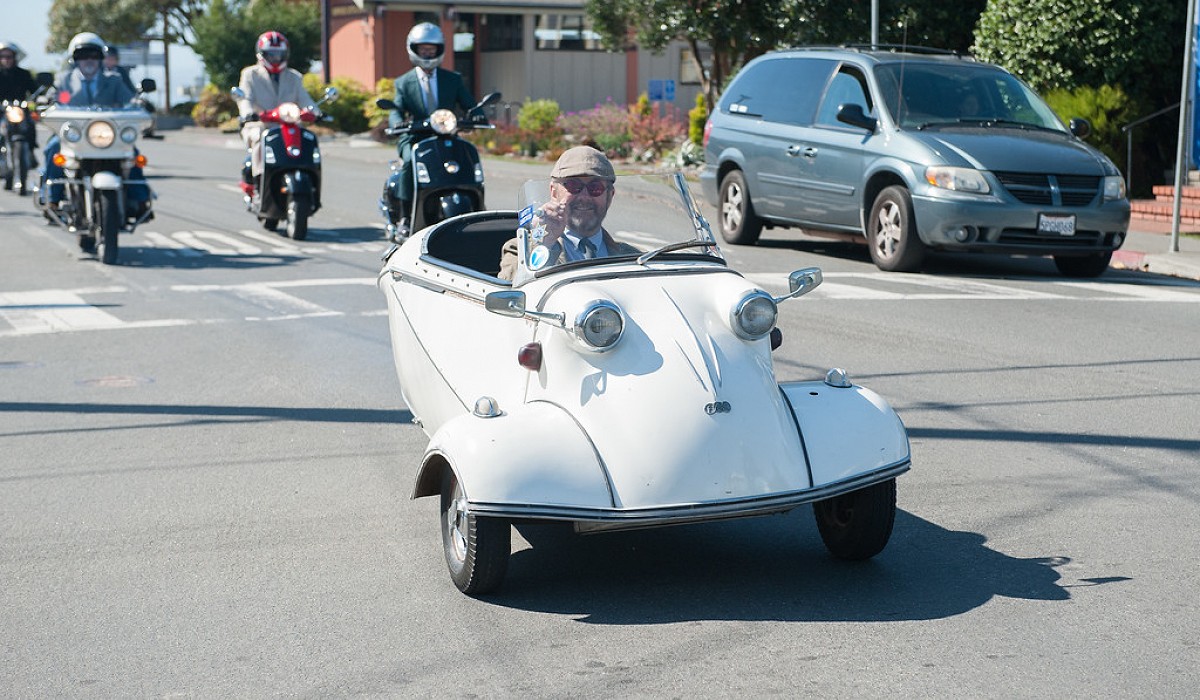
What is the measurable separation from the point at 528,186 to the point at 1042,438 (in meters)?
2.98

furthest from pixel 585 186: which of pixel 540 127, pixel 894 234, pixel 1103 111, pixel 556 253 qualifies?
pixel 540 127

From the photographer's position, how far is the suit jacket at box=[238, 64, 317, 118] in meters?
17.0

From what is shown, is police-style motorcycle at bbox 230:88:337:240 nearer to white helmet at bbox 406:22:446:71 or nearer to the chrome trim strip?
white helmet at bbox 406:22:446:71

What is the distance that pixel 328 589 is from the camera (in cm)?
549

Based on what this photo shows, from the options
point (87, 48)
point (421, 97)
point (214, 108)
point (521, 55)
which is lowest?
point (214, 108)

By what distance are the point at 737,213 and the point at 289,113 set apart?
15.3 ft

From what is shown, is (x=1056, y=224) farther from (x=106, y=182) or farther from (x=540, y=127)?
(x=540, y=127)

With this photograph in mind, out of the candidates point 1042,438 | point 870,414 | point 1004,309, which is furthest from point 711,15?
point 870,414

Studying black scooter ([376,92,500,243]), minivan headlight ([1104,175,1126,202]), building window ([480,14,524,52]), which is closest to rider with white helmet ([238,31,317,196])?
black scooter ([376,92,500,243])

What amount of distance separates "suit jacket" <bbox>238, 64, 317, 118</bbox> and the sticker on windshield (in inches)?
453

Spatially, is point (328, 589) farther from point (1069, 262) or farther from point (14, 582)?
point (1069, 262)

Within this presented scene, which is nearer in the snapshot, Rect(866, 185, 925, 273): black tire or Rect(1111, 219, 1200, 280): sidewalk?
Rect(866, 185, 925, 273): black tire

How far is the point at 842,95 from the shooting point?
49.6 ft

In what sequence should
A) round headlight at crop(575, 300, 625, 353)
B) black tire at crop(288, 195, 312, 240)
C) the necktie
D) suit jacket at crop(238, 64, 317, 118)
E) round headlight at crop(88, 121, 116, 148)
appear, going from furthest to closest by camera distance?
suit jacket at crop(238, 64, 317, 118) → black tire at crop(288, 195, 312, 240) → round headlight at crop(88, 121, 116, 148) → the necktie → round headlight at crop(575, 300, 625, 353)
